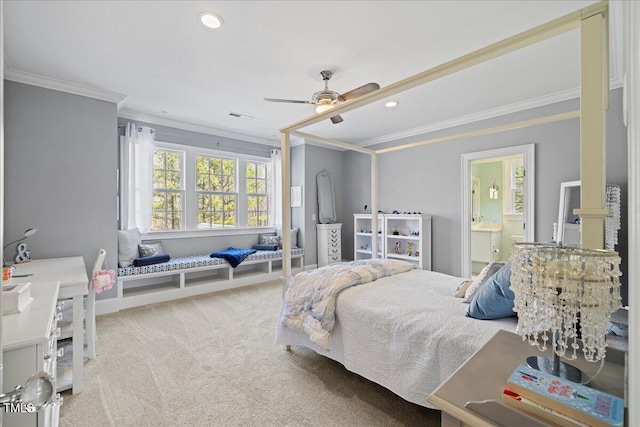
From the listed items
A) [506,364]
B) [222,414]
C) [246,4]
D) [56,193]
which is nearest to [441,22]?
[246,4]

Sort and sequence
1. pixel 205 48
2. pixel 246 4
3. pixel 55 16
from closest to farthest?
pixel 246 4
pixel 55 16
pixel 205 48

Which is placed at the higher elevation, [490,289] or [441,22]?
[441,22]

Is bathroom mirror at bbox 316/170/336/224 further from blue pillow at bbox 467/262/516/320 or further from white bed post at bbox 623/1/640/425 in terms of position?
white bed post at bbox 623/1/640/425

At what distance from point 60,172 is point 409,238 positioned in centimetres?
466

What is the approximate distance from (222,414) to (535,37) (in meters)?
2.55

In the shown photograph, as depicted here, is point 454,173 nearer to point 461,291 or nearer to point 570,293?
point 461,291

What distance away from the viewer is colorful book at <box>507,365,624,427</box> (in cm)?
75

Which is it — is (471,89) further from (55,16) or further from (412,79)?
(55,16)

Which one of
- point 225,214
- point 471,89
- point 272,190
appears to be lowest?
point 225,214

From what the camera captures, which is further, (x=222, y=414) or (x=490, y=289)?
(x=222, y=414)

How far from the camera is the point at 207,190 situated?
5.03 metres

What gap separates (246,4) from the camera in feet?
6.64

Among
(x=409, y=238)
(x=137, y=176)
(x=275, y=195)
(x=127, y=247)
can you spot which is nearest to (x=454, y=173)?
(x=409, y=238)

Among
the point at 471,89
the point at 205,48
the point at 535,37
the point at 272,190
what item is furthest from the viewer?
the point at 272,190
